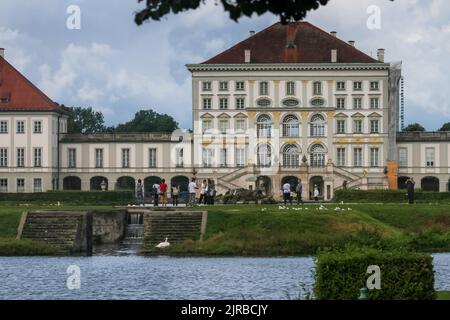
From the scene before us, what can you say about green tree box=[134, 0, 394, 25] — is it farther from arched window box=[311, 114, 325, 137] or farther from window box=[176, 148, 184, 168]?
window box=[176, 148, 184, 168]

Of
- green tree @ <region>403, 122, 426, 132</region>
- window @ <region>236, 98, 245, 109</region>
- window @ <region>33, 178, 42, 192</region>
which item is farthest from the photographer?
green tree @ <region>403, 122, 426, 132</region>

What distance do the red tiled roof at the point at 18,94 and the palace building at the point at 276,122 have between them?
0.07m

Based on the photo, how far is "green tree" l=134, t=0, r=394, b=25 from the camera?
13852 millimetres

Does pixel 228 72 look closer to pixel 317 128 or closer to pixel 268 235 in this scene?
pixel 317 128

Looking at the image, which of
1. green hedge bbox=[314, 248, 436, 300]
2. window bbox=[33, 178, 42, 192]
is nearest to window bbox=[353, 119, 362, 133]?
window bbox=[33, 178, 42, 192]

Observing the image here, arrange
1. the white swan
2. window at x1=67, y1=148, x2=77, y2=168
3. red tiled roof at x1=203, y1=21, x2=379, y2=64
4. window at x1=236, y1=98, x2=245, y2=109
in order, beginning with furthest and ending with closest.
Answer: window at x1=67, y1=148, x2=77, y2=168 < window at x1=236, y1=98, x2=245, y2=109 < red tiled roof at x1=203, y1=21, x2=379, y2=64 < the white swan

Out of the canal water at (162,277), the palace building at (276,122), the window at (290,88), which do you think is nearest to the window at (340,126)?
the palace building at (276,122)

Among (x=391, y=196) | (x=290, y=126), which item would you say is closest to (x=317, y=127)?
(x=290, y=126)

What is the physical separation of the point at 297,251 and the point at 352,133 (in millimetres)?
44564

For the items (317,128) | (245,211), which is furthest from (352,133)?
(245,211)

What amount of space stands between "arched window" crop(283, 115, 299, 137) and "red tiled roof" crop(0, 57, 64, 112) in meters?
16.4

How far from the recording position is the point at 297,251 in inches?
1724

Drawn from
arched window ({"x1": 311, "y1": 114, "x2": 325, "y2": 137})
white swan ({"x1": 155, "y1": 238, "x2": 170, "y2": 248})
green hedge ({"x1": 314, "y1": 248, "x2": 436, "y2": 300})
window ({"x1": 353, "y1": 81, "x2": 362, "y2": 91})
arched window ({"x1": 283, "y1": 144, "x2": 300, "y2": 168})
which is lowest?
white swan ({"x1": 155, "y1": 238, "x2": 170, "y2": 248})

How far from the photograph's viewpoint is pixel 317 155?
8769cm
